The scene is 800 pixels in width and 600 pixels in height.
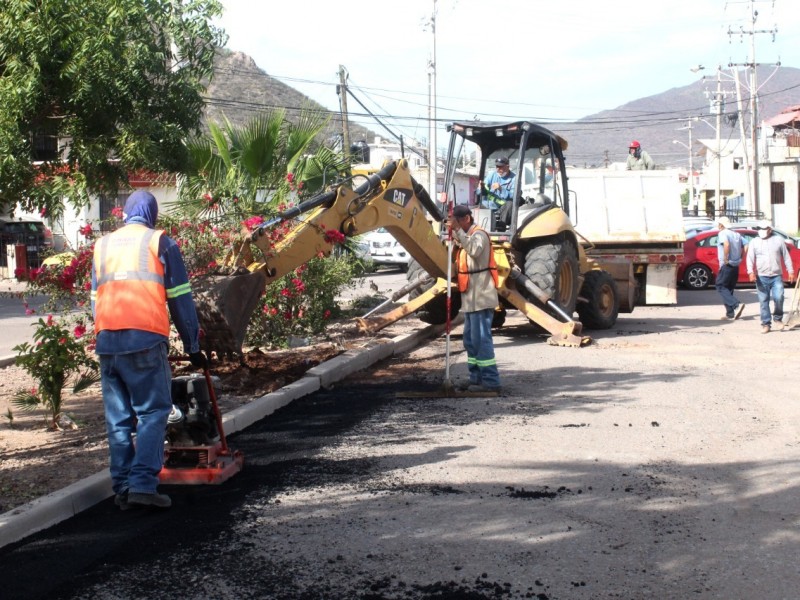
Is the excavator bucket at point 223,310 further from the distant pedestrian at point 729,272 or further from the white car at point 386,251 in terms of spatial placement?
the white car at point 386,251

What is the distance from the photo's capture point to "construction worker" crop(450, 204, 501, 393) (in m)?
10.4

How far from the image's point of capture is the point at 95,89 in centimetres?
709

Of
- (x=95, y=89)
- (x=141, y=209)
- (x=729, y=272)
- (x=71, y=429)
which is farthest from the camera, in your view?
(x=729, y=272)

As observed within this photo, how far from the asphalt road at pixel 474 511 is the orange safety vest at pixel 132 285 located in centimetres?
116

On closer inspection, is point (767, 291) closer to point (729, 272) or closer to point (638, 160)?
point (729, 272)

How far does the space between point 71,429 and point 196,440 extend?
198 cm

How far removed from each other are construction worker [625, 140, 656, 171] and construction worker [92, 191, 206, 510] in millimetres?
17606

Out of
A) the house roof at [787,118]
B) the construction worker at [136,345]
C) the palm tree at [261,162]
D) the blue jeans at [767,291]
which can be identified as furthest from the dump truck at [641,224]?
the house roof at [787,118]

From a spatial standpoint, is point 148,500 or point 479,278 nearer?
point 148,500

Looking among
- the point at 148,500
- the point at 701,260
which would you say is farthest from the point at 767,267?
the point at 148,500

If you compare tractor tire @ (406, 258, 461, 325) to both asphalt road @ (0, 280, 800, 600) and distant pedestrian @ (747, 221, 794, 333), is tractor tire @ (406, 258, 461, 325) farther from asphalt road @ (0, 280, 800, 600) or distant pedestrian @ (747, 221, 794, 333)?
distant pedestrian @ (747, 221, 794, 333)

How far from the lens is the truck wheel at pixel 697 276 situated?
26.6m

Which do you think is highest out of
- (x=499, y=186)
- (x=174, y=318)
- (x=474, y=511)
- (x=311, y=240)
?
(x=499, y=186)

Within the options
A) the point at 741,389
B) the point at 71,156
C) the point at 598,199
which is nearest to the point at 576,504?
the point at 71,156
